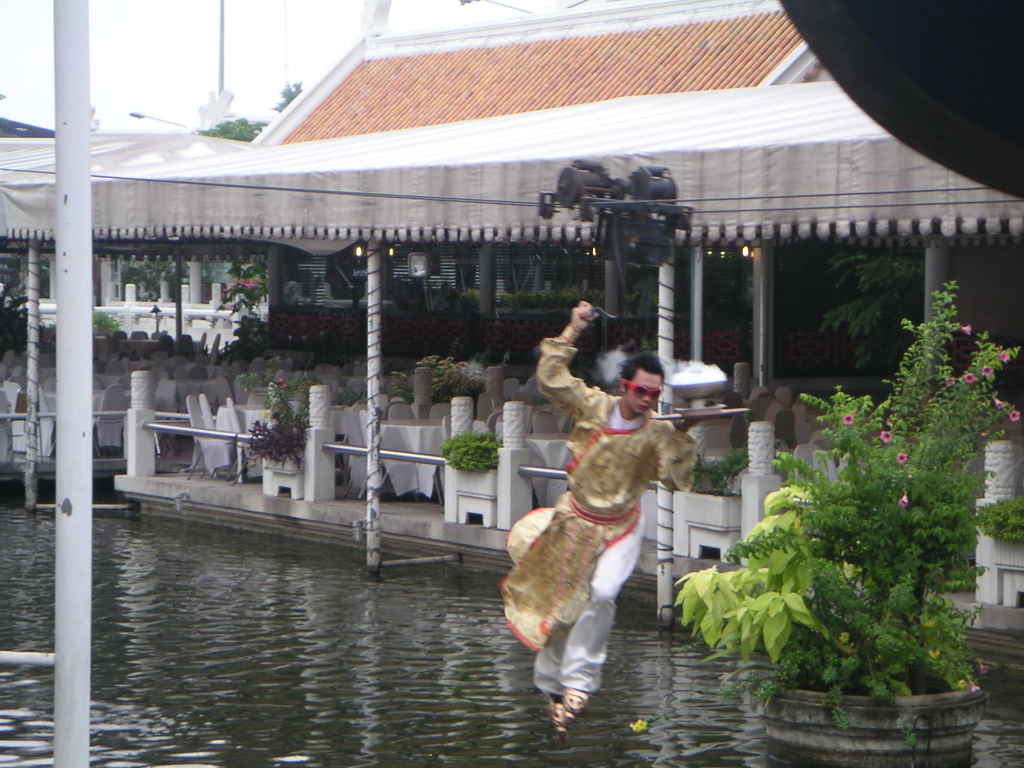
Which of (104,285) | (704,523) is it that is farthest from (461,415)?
(104,285)

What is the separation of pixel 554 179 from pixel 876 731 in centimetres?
467

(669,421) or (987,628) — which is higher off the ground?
(669,421)

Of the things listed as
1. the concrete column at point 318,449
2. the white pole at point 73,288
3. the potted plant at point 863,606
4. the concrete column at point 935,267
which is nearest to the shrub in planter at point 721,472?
the potted plant at point 863,606

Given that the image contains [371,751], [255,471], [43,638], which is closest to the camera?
[371,751]

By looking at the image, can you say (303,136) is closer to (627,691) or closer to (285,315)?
(285,315)

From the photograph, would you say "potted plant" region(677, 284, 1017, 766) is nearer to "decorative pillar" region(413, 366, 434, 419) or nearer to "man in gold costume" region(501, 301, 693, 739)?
"man in gold costume" region(501, 301, 693, 739)

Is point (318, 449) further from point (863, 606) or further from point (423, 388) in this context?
point (863, 606)

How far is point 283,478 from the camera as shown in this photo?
1277cm

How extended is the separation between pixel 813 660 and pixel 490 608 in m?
4.04

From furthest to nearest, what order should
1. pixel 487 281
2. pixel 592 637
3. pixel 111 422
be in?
pixel 487 281
pixel 111 422
pixel 592 637

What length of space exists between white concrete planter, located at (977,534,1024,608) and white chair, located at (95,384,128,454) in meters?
10.6

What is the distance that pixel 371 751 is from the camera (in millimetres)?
6547

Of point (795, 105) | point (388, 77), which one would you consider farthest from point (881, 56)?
point (388, 77)

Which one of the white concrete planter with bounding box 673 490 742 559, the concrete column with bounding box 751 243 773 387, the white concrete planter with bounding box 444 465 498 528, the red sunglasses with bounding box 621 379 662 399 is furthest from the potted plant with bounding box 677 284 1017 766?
the concrete column with bounding box 751 243 773 387
